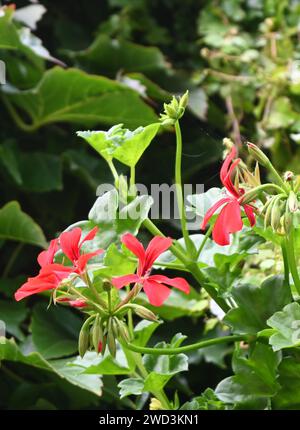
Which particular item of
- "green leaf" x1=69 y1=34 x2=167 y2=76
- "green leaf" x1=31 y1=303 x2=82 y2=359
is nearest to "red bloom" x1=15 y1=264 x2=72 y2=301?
"green leaf" x1=31 y1=303 x2=82 y2=359

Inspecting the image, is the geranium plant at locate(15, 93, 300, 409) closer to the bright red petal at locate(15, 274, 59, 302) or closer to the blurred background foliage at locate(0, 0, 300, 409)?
the bright red petal at locate(15, 274, 59, 302)

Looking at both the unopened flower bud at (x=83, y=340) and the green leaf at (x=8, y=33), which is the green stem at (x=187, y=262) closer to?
the unopened flower bud at (x=83, y=340)

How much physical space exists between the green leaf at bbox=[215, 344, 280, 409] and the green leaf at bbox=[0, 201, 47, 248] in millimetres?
507

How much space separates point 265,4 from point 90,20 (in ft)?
1.19

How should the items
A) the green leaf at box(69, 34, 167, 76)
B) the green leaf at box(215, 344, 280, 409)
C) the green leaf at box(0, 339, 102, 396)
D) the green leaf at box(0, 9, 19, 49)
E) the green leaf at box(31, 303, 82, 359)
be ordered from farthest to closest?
the green leaf at box(69, 34, 167, 76)
the green leaf at box(0, 9, 19, 49)
the green leaf at box(31, 303, 82, 359)
the green leaf at box(0, 339, 102, 396)
the green leaf at box(215, 344, 280, 409)

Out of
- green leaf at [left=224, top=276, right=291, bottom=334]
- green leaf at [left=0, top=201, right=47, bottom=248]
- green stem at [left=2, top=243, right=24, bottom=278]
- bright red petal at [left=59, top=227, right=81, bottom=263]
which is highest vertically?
green leaf at [left=0, top=201, right=47, bottom=248]

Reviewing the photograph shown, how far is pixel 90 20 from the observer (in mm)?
1583

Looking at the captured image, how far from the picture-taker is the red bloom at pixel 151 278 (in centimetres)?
56

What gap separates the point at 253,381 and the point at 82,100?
703 mm

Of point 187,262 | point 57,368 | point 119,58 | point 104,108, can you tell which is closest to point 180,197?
point 187,262

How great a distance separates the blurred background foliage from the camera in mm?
1112

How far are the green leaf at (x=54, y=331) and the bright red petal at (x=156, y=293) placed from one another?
0.50 m

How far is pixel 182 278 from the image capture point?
0.61 meters
